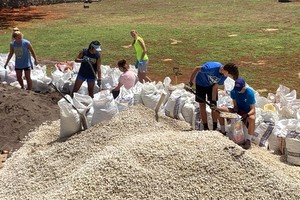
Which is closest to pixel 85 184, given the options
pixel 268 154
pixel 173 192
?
pixel 173 192

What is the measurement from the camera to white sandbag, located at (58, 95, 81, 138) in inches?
287

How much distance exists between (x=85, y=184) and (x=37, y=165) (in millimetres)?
1294

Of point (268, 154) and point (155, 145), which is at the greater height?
point (155, 145)

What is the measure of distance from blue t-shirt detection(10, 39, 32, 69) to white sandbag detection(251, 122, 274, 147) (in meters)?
4.92

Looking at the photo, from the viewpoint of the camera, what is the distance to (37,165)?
655 centimetres

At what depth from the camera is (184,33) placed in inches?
661

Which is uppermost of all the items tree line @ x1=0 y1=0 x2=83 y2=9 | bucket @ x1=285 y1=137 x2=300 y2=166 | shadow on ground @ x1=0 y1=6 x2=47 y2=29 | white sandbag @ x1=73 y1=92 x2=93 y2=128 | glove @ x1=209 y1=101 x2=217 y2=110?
Answer: tree line @ x1=0 y1=0 x2=83 y2=9

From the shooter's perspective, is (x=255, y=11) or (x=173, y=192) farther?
(x=255, y=11)

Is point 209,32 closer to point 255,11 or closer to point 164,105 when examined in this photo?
point 255,11

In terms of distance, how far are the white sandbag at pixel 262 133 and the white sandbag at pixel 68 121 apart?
2.58 m

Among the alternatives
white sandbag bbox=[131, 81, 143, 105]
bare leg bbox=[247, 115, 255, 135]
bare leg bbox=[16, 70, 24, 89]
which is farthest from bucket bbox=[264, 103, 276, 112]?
bare leg bbox=[16, 70, 24, 89]

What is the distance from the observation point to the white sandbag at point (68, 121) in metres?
7.30

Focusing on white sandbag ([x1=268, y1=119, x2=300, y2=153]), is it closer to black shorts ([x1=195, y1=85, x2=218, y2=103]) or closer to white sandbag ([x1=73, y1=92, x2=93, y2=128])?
black shorts ([x1=195, y1=85, x2=218, y2=103])

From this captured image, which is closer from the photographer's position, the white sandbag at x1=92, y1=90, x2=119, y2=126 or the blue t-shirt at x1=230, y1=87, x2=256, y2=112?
the blue t-shirt at x1=230, y1=87, x2=256, y2=112
